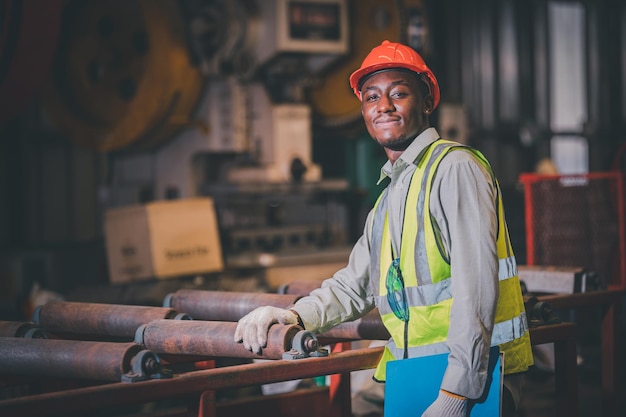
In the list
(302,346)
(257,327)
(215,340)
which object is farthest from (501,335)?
(215,340)

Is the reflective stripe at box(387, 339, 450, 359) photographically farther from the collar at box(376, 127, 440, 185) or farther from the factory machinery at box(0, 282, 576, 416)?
the collar at box(376, 127, 440, 185)

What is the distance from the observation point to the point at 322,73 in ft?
16.6

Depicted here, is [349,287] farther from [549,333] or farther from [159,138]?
[159,138]

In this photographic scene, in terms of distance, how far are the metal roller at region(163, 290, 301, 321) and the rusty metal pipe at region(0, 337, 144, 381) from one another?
25.1 inches

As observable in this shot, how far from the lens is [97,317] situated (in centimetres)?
254

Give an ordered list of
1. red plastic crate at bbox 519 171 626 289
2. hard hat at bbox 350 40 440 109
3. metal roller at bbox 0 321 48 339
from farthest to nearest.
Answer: red plastic crate at bbox 519 171 626 289 → metal roller at bbox 0 321 48 339 → hard hat at bbox 350 40 440 109

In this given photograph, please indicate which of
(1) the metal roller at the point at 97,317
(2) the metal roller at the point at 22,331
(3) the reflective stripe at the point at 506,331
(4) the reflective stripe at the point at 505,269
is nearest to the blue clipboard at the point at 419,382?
(3) the reflective stripe at the point at 506,331

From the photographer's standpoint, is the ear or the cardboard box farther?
the cardboard box

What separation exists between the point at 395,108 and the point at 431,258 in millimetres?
405

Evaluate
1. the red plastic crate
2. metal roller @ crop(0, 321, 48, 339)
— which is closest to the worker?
metal roller @ crop(0, 321, 48, 339)

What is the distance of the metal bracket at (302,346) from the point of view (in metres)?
2.11

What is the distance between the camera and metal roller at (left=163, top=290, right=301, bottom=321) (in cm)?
263

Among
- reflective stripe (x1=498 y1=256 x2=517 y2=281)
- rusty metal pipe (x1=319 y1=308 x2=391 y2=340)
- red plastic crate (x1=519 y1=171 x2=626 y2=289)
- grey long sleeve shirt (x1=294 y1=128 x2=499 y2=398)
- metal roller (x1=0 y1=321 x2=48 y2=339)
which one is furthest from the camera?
red plastic crate (x1=519 y1=171 x2=626 y2=289)

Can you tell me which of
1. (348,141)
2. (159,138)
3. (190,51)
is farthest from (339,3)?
(348,141)
